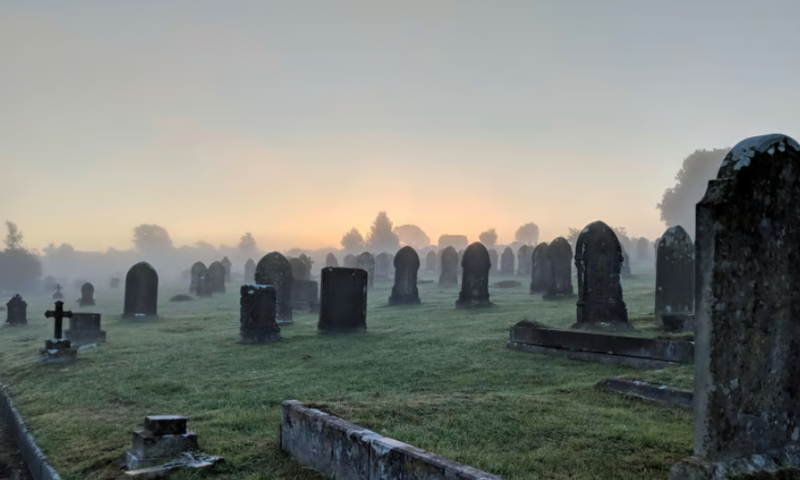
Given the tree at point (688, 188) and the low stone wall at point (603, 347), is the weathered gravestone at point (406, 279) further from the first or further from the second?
the tree at point (688, 188)

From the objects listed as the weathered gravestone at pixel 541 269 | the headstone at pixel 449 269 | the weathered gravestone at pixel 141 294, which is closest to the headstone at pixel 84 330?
the weathered gravestone at pixel 141 294

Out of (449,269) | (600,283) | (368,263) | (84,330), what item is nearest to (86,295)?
(368,263)

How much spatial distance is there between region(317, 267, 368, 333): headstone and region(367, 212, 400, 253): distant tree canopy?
81828 mm

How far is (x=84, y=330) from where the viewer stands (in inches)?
703

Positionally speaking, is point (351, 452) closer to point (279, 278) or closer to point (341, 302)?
point (341, 302)

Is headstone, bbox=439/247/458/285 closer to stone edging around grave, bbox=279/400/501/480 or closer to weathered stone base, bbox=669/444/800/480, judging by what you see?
stone edging around grave, bbox=279/400/501/480

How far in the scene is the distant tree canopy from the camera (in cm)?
9956

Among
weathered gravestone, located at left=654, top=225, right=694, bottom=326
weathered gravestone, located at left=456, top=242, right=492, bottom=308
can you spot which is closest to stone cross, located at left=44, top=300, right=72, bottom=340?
weathered gravestone, located at left=456, top=242, right=492, bottom=308

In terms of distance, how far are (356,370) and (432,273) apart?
47702 mm

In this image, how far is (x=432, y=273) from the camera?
58594mm

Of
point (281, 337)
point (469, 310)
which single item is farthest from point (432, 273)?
point (281, 337)

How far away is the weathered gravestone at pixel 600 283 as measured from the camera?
1488 cm

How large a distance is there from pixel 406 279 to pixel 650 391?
60.3ft

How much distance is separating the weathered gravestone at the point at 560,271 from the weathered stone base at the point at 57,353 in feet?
55.0
